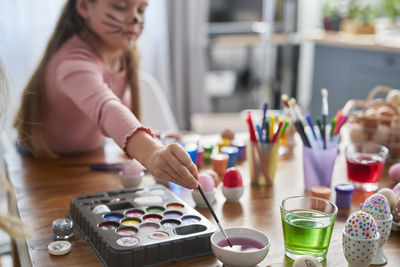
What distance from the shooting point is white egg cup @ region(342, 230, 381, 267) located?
764 millimetres

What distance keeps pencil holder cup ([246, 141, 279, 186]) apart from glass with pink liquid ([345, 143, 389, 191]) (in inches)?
7.0

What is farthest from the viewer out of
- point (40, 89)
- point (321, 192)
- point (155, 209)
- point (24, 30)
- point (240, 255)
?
point (24, 30)

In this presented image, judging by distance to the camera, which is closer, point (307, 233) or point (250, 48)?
point (307, 233)

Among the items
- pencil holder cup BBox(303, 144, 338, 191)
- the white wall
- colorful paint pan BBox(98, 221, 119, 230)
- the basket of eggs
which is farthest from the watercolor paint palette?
the white wall

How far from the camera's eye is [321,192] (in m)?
1.08

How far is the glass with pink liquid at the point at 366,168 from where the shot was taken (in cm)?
115

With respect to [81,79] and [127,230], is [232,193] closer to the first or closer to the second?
[127,230]

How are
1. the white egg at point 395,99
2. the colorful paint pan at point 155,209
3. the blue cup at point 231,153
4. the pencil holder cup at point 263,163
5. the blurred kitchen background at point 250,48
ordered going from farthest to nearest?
1. the blurred kitchen background at point 250,48
2. the white egg at point 395,99
3. the blue cup at point 231,153
4. the pencil holder cup at point 263,163
5. the colorful paint pan at point 155,209

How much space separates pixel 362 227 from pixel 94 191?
608 millimetres

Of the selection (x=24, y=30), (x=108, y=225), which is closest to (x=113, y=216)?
(x=108, y=225)

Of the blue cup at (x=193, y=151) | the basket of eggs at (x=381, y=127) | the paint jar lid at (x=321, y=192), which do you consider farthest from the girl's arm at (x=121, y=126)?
the basket of eggs at (x=381, y=127)

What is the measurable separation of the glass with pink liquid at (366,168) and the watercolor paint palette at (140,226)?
17.1 inches

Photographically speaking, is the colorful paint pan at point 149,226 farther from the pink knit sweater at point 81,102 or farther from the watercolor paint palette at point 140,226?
the pink knit sweater at point 81,102

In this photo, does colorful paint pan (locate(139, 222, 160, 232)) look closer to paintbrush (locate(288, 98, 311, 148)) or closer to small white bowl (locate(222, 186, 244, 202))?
small white bowl (locate(222, 186, 244, 202))
